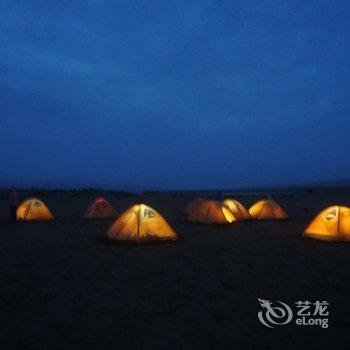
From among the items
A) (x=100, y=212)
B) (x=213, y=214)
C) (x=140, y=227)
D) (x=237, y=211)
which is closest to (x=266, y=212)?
(x=237, y=211)

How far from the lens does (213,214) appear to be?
1939 centimetres

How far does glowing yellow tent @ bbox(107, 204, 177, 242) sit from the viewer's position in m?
13.5

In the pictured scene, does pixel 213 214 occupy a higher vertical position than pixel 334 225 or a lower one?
higher

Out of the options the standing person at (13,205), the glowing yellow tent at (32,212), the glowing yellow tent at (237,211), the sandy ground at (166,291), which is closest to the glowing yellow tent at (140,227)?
the sandy ground at (166,291)

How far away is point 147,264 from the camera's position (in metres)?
10.7

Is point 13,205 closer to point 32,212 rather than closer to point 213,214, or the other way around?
point 32,212

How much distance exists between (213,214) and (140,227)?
21.5 ft

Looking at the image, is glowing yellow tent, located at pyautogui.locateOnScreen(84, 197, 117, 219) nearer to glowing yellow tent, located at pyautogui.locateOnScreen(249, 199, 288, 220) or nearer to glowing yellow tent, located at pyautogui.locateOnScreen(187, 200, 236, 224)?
glowing yellow tent, located at pyautogui.locateOnScreen(187, 200, 236, 224)

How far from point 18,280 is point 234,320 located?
500 cm

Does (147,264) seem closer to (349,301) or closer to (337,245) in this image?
(349,301)

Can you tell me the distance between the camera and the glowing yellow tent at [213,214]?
→ 19.3m

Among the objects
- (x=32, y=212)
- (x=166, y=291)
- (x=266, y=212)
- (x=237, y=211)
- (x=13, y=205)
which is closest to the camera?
(x=166, y=291)

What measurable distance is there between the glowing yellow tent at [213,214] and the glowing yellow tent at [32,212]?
8.02 m

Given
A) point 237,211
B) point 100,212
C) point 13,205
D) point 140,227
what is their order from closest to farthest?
1. point 140,227
2. point 237,211
3. point 13,205
4. point 100,212
